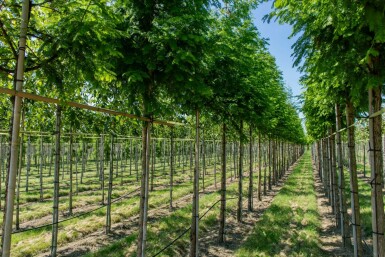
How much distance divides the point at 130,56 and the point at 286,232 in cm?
803

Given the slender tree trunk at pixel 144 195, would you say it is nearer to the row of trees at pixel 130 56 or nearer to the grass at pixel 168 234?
the row of trees at pixel 130 56

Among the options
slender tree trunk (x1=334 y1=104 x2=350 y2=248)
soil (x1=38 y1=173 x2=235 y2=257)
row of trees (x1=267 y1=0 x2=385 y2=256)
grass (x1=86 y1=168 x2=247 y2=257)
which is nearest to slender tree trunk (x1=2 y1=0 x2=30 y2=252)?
row of trees (x1=267 y1=0 x2=385 y2=256)

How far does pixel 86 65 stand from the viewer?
3.54 m

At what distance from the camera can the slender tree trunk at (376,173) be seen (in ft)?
14.0

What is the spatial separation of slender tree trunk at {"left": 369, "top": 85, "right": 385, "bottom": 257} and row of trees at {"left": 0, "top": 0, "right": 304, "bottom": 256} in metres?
2.27

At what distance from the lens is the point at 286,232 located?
1014cm

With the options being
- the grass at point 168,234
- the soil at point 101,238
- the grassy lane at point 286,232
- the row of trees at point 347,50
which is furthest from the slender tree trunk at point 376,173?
the soil at point 101,238

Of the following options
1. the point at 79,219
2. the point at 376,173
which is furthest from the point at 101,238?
the point at 376,173

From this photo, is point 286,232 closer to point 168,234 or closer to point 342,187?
point 342,187

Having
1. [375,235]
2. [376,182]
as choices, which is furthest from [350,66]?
[375,235]

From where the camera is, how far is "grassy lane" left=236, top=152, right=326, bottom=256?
8312 millimetres

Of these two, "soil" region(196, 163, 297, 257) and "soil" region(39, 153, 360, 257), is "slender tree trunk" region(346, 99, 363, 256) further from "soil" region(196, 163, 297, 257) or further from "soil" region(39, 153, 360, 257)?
"soil" region(196, 163, 297, 257)

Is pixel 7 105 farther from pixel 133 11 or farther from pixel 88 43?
pixel 88 43

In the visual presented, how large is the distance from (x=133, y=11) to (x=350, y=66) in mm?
3022
